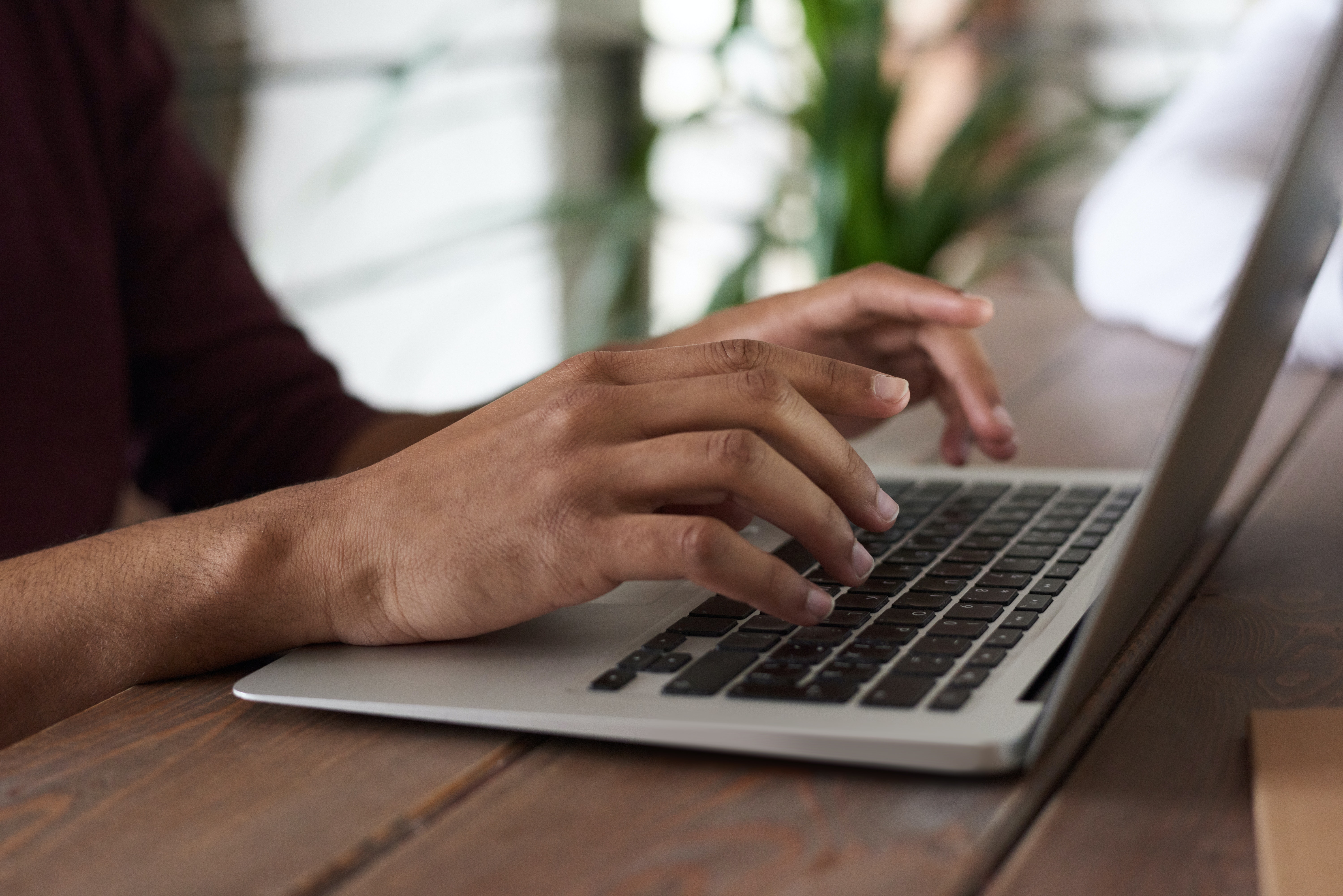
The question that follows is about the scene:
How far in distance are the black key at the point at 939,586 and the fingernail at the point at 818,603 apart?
75mm

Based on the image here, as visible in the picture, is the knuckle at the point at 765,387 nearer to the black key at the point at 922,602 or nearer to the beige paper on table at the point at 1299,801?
the black key at the point at 922,602

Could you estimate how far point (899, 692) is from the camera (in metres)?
0.37

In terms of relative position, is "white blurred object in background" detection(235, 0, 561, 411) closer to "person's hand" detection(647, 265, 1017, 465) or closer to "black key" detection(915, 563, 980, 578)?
"person's hand" detection(647, 265, 1017, 465)


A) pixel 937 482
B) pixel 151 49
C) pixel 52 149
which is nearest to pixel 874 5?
pixel 151 49

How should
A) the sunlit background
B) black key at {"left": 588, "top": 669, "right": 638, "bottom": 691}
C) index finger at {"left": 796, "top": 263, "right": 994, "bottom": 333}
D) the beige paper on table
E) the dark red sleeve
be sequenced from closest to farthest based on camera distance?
the beige paper on table, black key at {"left": 588, "top": 669, "right": 638, "bottom": 691}, index finger at {"left": 796, "top": 263, "right": 994, "bottom": 333}, the dark red sleeve, the sunlit background

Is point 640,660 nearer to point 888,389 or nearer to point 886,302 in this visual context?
point 888,389

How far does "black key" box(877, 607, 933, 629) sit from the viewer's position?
0.44m

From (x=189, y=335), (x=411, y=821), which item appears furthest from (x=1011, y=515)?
(x=189, y=335)

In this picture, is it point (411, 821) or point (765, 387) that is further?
point (765, 387)

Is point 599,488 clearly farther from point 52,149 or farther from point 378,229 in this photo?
point 378,229

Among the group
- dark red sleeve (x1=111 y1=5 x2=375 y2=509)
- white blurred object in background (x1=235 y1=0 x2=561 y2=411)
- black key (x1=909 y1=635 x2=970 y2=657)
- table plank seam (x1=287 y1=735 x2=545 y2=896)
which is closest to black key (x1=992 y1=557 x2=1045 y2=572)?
black key (x1=909 y1=635 x2=970 y2=657)

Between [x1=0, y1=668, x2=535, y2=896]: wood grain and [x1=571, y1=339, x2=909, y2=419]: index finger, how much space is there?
0.17m

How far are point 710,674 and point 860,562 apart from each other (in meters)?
0.10

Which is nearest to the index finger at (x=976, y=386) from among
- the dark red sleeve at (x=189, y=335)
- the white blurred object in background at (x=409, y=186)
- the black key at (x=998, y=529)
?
the black key at (x=998, y=529)
